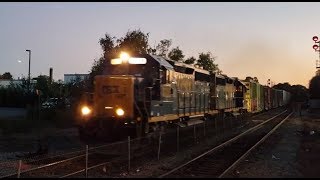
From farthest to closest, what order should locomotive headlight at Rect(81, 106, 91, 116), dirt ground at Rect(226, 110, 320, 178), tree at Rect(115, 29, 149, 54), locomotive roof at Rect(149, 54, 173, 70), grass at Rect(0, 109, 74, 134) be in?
1. tree at Rect(115, 29, 149, 54)
2. grass at Rect(0, 109, 74, 134)
3. locomotive roof at Rect(149, 54, 173, 70)
4. locomotive headlight at Rect(81, 106, 91, 116)
5. dirt ground at Rect(226, 110, 320, 178)

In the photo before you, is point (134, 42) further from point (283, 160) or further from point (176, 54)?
point (283, 160)

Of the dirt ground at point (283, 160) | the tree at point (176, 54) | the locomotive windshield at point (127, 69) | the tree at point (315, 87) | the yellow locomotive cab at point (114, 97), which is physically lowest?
the dirt ground at point (283, 160)

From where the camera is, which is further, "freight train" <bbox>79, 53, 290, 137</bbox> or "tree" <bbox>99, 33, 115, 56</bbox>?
"tree" <bbox>99, 33, 115, 56</bbox>

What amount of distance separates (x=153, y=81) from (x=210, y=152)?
13.1 ft

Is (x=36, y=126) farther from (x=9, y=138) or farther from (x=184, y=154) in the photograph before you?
(x=184, y=154)

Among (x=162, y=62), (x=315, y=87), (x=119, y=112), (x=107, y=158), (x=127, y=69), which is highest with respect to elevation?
(x=315, y=87)

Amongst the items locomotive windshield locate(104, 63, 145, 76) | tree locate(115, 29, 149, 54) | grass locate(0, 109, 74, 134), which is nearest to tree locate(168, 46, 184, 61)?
tree locate(115, 29, 149, 54)

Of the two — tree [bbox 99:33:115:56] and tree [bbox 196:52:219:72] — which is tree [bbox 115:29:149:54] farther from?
tree [bbox 196:52:219:72]

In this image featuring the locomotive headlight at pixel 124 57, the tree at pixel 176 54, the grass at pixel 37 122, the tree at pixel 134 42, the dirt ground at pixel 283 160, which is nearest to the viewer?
the dirt ground at pixel 283 160

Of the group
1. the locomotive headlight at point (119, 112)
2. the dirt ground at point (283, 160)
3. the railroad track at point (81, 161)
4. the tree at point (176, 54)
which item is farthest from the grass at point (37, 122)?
the tree at point (176, 54)

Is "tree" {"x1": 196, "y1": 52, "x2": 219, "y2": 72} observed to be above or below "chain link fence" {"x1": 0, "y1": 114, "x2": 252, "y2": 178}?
above

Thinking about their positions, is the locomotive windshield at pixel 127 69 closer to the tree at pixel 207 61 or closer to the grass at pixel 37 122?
the grass at pixel 37 122

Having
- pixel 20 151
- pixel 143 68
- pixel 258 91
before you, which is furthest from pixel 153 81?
pixel 258 91

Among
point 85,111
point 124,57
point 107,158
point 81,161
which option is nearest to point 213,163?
point 107,158
